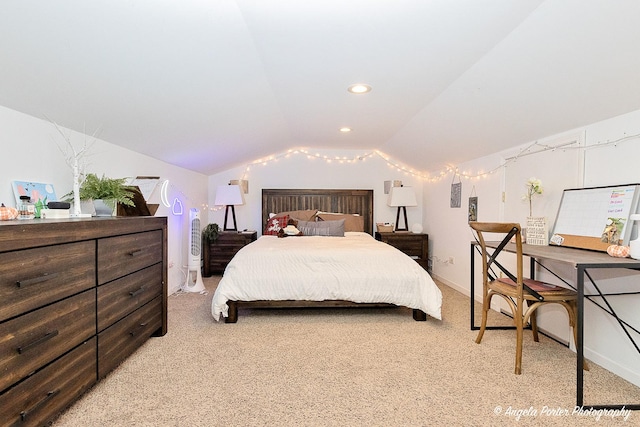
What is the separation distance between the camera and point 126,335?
7.41 ft

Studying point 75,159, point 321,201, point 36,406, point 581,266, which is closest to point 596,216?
point 581,266

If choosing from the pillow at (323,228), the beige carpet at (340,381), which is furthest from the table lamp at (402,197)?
the beige carpet at (340,381)

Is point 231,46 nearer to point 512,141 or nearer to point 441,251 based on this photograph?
point 512,141

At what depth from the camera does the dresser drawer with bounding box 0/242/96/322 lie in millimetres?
1373

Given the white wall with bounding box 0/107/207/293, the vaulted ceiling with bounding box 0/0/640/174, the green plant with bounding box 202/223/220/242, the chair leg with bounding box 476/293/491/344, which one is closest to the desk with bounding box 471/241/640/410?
the chair leg with bounding box 476/293/491/344

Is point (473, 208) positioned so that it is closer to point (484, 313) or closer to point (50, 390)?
point (484, 313)

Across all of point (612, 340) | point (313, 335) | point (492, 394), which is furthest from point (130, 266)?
point (612, 340)

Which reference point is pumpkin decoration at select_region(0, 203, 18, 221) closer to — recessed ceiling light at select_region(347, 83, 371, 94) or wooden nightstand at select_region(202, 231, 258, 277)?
recessed ceiling light at select_region(347, 83, 371, 94)

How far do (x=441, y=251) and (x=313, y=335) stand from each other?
291 cm

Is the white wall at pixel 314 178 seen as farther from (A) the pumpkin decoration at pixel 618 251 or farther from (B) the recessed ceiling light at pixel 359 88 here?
(A) the pumpkin decoration at pixel 618 251

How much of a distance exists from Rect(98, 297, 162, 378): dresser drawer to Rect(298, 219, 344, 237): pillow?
2311 mm

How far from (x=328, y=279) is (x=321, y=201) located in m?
2.56

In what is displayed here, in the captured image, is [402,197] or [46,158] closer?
[46,158]

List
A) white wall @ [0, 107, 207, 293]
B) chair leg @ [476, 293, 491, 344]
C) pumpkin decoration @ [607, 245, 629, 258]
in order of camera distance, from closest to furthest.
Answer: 1. white wall @ [0, 107, 207, 293]
2. pumpkin decoration @ [607, 245, 629, 258]
3. chair leg @ [476, 293, 491, 344]
